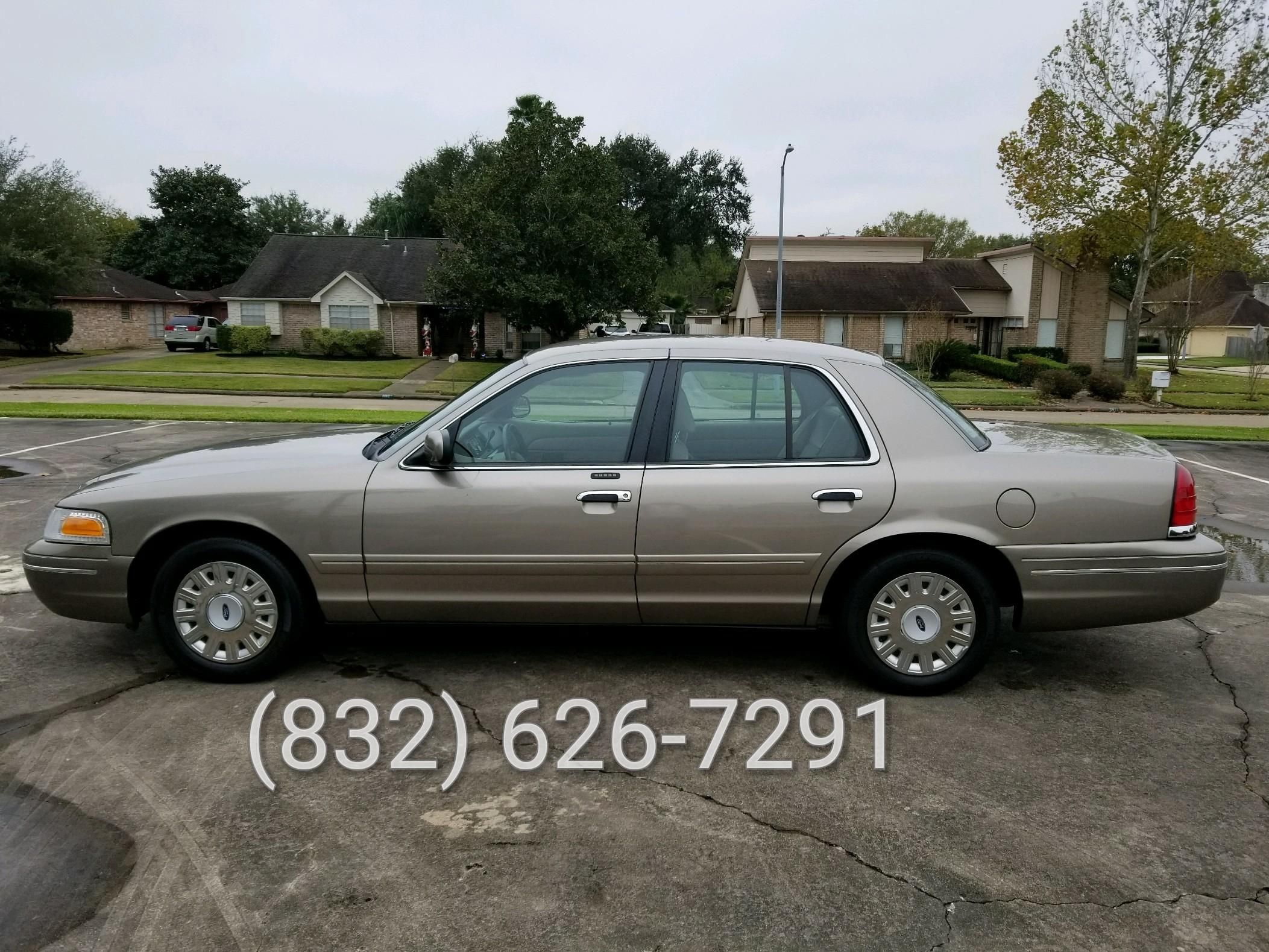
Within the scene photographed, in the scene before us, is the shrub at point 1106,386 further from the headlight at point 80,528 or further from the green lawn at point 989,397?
the headlight at point 80,528

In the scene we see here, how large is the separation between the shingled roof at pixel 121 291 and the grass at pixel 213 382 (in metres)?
12.4

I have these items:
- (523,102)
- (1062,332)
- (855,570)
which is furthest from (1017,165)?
(855,570)

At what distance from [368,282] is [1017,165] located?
87.8 feet

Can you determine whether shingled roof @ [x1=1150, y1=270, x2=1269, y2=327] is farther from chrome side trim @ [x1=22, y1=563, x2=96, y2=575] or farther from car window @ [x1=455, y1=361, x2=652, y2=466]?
chrome side trim @ [x1=22, y1=563, x2=96, y2=575]

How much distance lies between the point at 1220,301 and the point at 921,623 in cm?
7905

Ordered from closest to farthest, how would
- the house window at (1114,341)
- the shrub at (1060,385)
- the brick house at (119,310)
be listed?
the shrub at (1060,385) → the house window at (1114,341) → the brick house at (119,310)

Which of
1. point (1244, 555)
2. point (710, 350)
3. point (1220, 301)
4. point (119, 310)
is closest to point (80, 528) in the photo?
point (710, 350)

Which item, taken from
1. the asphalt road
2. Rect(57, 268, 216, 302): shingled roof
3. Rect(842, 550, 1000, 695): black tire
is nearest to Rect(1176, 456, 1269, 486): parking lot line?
the asphalt road

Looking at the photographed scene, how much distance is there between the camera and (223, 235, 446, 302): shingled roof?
139 feet

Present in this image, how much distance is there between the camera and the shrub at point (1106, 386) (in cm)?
2609

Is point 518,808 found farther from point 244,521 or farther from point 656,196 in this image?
point 656,196

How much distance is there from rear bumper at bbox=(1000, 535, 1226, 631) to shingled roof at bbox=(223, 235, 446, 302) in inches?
1550

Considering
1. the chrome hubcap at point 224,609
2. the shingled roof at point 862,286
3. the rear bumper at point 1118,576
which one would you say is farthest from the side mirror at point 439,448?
the shingled roof at point 862,286

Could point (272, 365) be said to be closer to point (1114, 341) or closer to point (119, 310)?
point (119, 310)
